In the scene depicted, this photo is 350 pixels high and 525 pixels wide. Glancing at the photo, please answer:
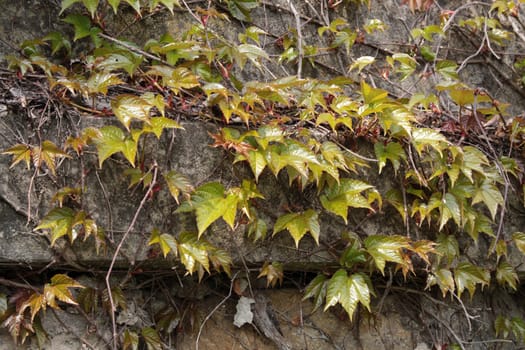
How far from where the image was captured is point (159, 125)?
1527 millimetres

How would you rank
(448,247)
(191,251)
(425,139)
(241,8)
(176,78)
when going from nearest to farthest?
1. (191,251)
2. (176,78)
3. (425,139)
4. (448,247)
5. (241,8)

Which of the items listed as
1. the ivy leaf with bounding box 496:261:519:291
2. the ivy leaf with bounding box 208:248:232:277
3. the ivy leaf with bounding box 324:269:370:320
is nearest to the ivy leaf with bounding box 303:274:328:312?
the ivy leaf with bounding box 324:269:370:320

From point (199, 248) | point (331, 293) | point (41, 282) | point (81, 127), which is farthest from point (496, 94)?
point (41, 282)

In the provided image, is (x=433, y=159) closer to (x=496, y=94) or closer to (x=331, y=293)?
(x=331, y=293)

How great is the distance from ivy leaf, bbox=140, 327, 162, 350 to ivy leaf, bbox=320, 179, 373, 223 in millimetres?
676

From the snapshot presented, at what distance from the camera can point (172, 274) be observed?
1.76 m

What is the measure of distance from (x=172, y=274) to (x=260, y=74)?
0.89m

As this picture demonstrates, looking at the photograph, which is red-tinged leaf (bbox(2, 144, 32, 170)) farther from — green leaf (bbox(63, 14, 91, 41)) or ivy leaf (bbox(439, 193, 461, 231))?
ivy leaf (bbox(439, 193, 461, 231))

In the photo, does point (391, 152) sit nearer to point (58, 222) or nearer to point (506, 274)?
point (506, 274)

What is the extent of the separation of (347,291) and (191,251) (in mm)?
520

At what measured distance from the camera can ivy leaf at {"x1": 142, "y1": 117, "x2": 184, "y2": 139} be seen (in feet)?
4.97

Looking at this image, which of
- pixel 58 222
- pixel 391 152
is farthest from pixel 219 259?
pixel 391 152

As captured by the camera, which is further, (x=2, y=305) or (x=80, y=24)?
(x=80, y=24)

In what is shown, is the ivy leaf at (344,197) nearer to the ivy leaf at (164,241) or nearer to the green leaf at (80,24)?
the ivy leaf at (164,241)
